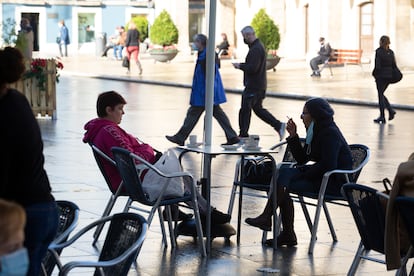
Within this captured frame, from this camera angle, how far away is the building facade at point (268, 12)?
4159 cm

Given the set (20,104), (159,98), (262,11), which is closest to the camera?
(20,104)

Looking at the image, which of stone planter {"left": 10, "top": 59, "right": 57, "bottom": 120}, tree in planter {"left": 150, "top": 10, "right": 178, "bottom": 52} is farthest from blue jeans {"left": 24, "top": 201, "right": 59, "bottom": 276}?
tree in planter {"left": 150, "top": 10, "right": 178, "bottom": 52}

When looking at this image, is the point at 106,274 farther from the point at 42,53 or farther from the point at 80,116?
the point at 42,53

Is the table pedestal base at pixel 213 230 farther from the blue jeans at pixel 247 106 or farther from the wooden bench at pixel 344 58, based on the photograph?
the wooden bench at pixel 344 58

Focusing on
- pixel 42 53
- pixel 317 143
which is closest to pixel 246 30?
pixel 317 143

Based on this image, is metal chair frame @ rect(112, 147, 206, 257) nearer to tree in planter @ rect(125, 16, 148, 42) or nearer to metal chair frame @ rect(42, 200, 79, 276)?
metal chair frame @ rect(42, 200, 79, 276)

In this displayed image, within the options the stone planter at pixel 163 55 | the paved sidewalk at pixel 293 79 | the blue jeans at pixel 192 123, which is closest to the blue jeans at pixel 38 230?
the blue jeans at pixel 192 123

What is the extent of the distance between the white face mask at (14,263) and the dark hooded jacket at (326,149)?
501 centimetres

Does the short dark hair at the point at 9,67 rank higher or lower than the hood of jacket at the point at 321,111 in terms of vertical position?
higher

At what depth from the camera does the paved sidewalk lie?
97.3 ft

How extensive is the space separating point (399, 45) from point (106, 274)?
1438 inches

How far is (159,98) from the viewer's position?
2916cm

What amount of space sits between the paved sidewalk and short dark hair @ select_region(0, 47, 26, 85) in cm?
2175

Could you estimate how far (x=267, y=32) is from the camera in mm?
44438
